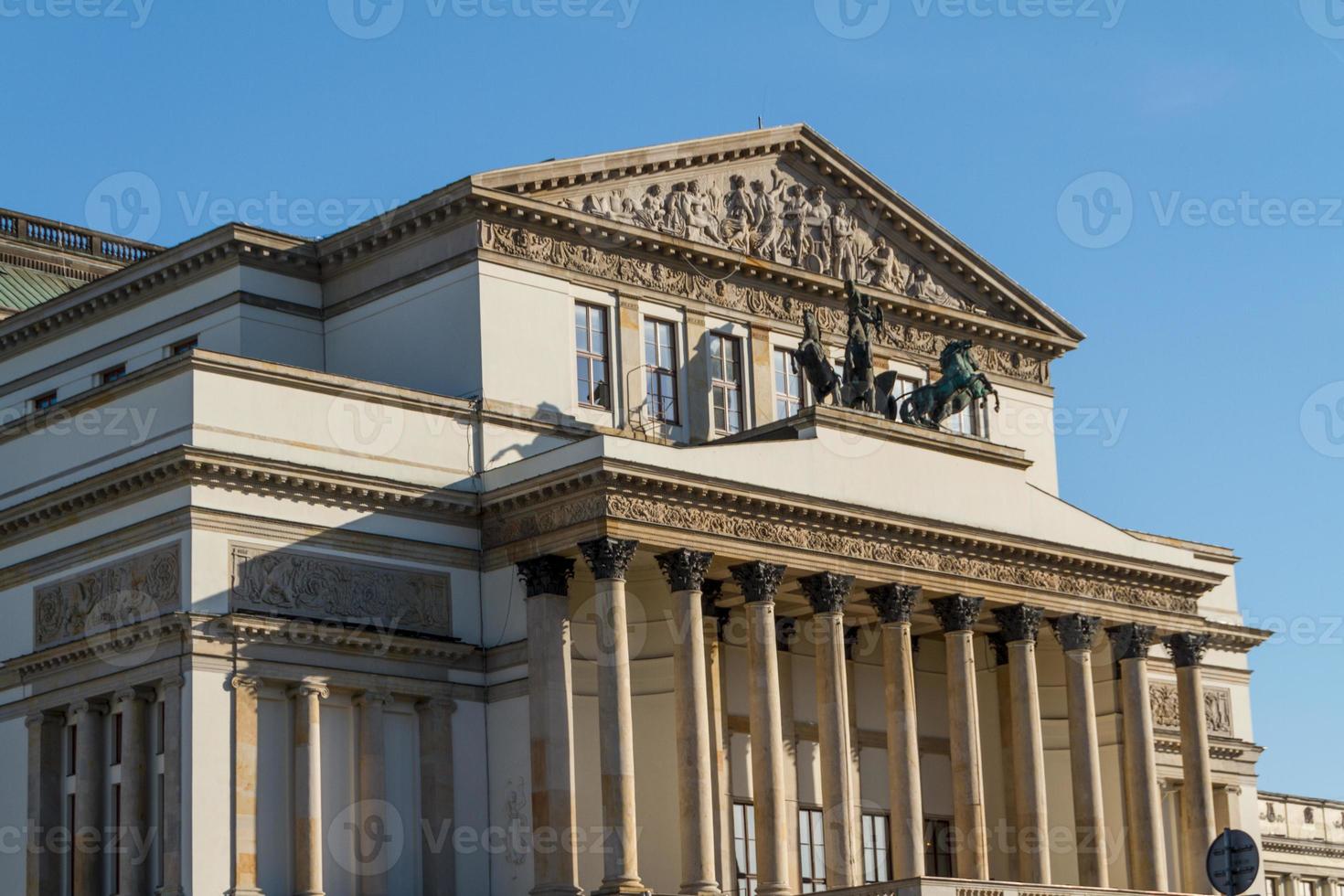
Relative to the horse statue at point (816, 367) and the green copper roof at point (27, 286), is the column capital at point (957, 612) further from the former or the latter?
the green copper roof at point (27, 286)

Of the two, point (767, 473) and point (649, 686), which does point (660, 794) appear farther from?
point (767, 473)

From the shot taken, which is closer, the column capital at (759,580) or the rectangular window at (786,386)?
the column capital at (759,580)

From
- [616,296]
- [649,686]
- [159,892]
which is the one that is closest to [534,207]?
[616,296]

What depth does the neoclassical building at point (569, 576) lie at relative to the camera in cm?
4288

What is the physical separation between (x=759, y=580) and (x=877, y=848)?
884 cm

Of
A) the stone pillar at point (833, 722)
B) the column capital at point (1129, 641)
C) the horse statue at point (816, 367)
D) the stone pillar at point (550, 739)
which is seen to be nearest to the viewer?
the stone pillar at point (550, 739)

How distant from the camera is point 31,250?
65000 millimetres

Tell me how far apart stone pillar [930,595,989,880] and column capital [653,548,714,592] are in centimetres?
700

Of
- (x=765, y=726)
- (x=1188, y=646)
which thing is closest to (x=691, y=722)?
(x=765, y=726)

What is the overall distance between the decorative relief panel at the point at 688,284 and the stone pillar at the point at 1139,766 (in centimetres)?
826

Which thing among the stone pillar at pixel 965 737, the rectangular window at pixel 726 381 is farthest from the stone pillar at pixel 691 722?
the rectangular window at pixel 726 381

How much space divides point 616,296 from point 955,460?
7869 millimetres

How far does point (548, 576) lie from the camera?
146 feet

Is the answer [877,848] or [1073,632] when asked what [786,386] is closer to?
[1073,632]
